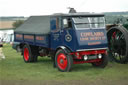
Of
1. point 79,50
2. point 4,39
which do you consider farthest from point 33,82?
point 4,39

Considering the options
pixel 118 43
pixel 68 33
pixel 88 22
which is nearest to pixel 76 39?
pixel 68 33

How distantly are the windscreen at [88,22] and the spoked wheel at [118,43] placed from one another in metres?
1.43

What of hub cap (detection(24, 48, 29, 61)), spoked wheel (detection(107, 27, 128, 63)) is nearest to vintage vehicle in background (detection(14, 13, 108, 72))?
spoked wheel (detection(107, 27, 128, 63))

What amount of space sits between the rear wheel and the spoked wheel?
345 cm

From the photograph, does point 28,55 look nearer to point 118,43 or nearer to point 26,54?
point 26,54

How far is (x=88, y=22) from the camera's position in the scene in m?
10.5

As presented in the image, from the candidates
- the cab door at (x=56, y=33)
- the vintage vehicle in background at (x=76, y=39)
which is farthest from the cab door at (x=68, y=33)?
the cab door at (x=56, y=33)

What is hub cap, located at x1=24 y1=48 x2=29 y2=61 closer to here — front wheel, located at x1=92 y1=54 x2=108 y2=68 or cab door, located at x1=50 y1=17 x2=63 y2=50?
cab door, located at x1=50 y1=17 x2=63 y2=50

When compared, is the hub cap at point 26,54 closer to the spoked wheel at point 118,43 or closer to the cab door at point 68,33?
the cab door at point 68,33

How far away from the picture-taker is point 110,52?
42.2 ft

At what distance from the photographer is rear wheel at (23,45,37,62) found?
515 inches

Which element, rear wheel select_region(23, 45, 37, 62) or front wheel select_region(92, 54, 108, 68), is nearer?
front wheel select_region(92, 54, 108, 68)

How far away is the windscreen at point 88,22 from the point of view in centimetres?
1026

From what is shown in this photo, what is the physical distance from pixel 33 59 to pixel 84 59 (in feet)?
11.7
